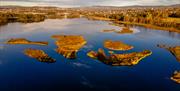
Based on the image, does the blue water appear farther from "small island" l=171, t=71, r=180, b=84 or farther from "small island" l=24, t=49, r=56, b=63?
"small island" l=24, t=49, r=56, b=63

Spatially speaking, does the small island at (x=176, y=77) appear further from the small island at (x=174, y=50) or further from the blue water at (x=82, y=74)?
the small island at (x=174, y=50)

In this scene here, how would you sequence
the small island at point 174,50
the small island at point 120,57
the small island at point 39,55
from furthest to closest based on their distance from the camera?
the small island at point 174,50 → the small island at point 39,55 → the small island at point 120,57

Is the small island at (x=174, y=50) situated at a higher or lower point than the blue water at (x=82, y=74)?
higher

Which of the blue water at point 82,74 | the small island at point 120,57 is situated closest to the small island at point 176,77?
the blue water at point 82,74

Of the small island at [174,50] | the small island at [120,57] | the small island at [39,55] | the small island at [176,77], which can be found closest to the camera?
the small island at [176,77]

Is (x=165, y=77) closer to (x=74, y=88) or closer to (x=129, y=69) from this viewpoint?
(x=129, y=69)

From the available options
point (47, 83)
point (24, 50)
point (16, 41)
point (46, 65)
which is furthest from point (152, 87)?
point (16, 41)

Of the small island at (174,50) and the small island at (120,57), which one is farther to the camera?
the small island at (174,50)

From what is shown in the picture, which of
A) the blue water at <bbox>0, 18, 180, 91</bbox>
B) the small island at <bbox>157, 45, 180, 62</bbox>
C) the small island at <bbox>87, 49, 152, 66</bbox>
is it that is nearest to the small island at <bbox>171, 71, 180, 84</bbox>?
the blue water at <bbox>0, 18, 180, 91</bbox>
